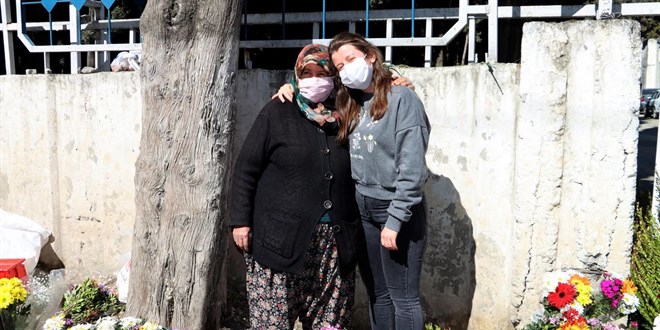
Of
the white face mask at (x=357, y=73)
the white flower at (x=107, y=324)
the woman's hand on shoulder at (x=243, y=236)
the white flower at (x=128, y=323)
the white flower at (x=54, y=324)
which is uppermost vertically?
the white face mask at (x=357, y=73)

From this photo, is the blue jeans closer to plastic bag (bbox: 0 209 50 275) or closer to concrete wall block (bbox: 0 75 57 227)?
plastic bag (bbox: 0 209 50 275)

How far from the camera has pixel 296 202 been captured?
2.85m

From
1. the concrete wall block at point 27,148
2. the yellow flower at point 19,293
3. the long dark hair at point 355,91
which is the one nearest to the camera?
the long dark hair at point 355,91

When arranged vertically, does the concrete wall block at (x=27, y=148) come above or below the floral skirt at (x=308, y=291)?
above

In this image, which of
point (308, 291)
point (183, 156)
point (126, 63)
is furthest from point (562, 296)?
point (126, 63)

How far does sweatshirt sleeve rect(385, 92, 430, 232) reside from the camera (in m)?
2.66

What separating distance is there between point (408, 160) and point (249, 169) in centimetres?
74

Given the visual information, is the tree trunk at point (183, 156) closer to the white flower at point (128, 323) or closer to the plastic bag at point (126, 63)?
the white flower at point (128, 323)

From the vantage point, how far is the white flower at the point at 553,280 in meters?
3.03

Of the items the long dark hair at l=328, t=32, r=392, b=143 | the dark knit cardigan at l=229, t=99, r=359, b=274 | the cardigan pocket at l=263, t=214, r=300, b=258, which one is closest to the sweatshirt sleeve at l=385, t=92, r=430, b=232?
the long dark hair at l=328, t=32, r=392, b=143

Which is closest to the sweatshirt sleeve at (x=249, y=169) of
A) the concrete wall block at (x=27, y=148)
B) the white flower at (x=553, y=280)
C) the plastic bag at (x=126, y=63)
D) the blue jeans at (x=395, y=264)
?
the blue jeans at (x=395, y=264)

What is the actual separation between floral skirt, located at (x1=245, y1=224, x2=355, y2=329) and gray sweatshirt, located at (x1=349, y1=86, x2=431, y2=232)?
0.32 metres

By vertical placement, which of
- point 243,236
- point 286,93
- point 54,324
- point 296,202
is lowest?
point 54,324

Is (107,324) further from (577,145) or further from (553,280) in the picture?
(577,145)
